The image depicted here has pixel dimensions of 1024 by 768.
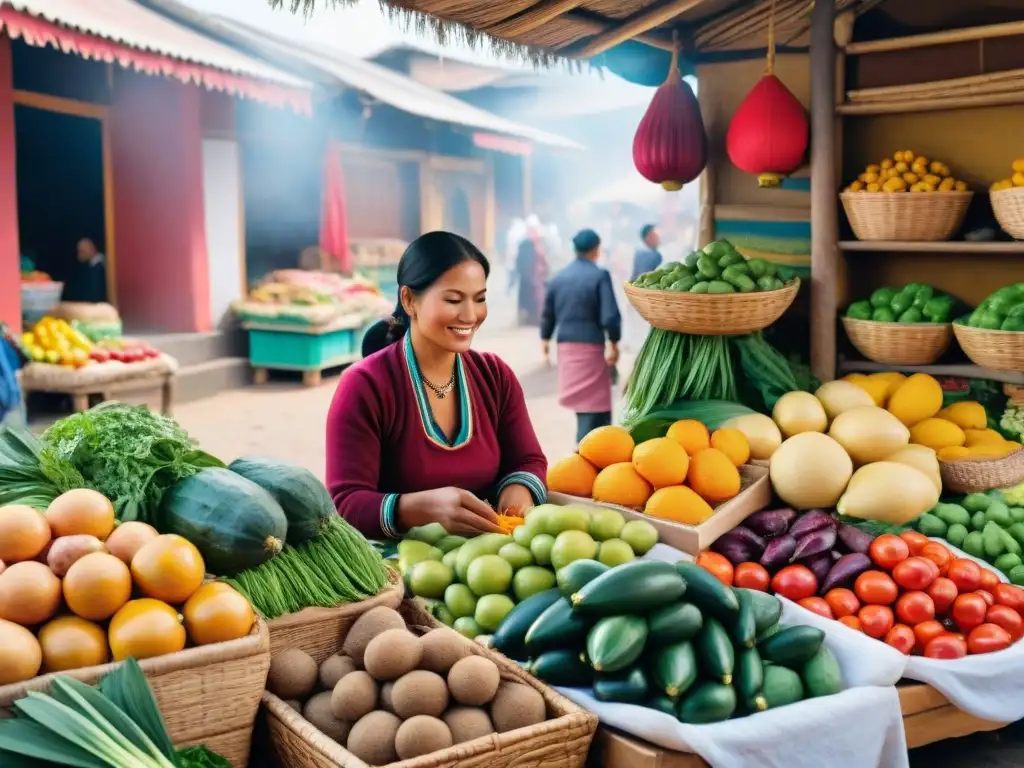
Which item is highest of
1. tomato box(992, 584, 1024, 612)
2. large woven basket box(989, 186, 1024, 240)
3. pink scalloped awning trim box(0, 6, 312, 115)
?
pink scalloped awning trim box(0, 6, 312, 115)

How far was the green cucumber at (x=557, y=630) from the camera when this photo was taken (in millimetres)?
2143

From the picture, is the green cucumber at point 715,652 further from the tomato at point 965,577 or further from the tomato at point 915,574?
the tomato at point 965,577

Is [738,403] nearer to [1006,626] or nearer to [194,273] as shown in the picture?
[1006,626]

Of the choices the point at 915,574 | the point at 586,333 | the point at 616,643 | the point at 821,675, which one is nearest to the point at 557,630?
the point at 616,643

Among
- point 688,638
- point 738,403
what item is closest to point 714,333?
point 738,403

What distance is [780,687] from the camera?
7.18 ft

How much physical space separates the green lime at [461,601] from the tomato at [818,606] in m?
0.93

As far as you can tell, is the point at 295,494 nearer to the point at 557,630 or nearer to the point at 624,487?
the point at 557,630

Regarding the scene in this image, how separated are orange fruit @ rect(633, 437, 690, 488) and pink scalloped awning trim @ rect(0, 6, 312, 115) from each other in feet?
20.0

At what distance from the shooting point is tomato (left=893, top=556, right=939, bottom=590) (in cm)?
287

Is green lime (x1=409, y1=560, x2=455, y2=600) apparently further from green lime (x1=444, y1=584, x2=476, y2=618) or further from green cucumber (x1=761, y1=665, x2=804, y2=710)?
green cucumber (x1=761, y1=665, x2=804, y2=710)

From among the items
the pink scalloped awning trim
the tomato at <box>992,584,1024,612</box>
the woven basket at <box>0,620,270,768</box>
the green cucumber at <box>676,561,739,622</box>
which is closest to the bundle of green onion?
the woven basket at <box>0,620,270,768</box>

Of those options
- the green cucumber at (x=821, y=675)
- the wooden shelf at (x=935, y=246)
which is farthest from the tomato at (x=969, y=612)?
the wooden shelf at (x=935, y=246)

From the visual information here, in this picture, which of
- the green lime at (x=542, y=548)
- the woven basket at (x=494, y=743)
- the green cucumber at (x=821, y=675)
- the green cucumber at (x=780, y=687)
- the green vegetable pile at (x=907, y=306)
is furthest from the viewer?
the green vegetable pile at (x=907, y=306)
